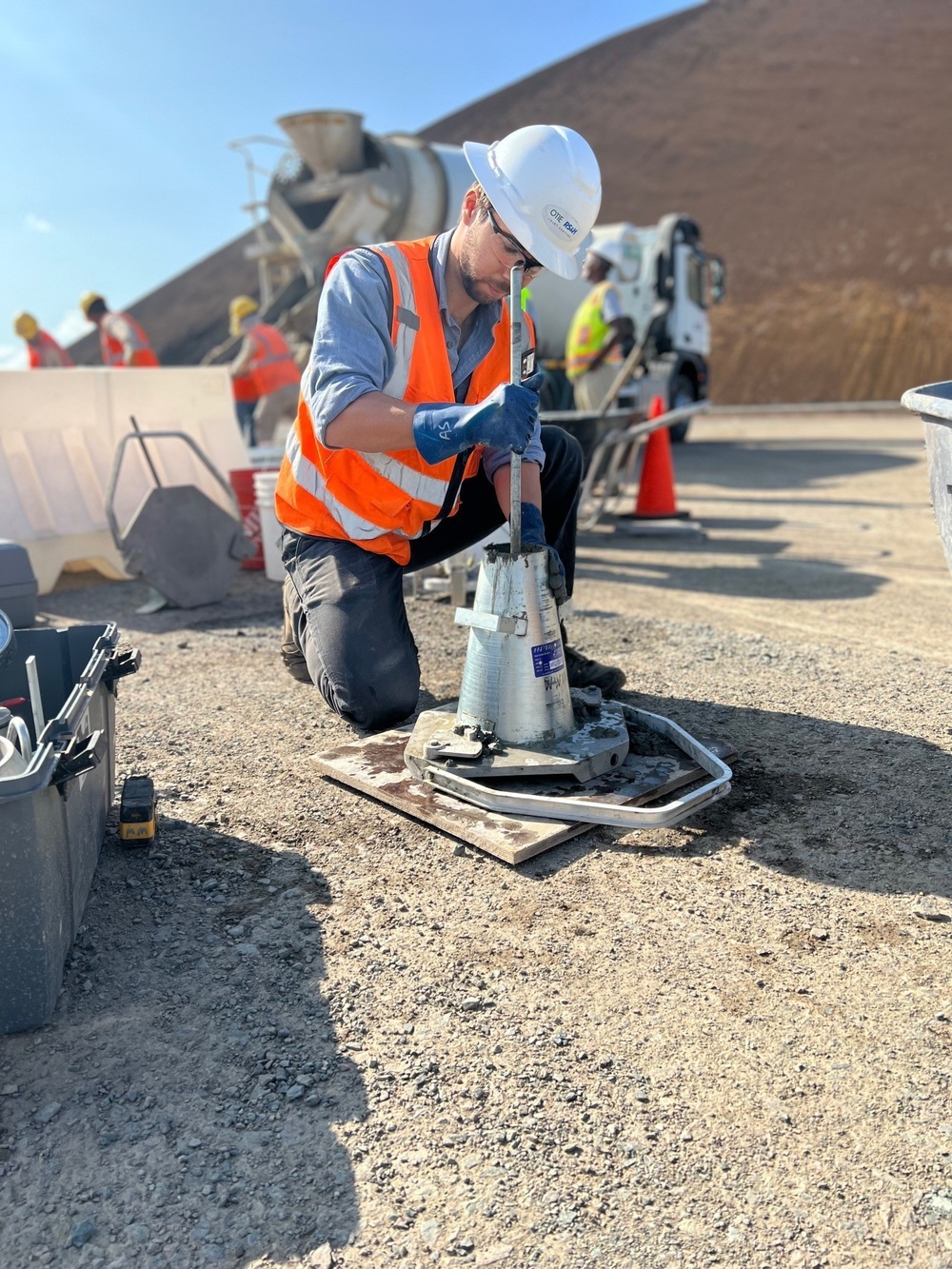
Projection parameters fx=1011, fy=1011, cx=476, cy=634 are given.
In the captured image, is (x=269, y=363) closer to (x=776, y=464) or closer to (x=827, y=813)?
(x=776, y=464)

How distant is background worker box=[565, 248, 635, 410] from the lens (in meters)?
7.27

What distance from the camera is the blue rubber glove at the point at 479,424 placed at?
2.22 meters

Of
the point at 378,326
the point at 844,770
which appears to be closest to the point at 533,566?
the point at 378,326

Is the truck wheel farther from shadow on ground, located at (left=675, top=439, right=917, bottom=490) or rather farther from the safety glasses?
the safety glasses

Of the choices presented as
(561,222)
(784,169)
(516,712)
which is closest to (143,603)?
(516,712)

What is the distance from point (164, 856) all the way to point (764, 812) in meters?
1.39

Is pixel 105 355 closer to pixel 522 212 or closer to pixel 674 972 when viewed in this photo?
pixel 522 212

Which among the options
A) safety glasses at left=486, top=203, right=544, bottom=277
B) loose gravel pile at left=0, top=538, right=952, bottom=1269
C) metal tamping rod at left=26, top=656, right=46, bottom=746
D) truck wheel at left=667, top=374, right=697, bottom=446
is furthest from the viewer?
truck wheel at left=667, top=374, right=697, bottom=446

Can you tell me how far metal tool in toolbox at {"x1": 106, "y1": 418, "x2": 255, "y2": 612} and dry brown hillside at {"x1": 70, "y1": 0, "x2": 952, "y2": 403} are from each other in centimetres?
2269

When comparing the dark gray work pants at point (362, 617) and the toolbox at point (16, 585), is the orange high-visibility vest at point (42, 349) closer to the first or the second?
the toolbox at point (16, 585)

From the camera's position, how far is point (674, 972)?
180 cm

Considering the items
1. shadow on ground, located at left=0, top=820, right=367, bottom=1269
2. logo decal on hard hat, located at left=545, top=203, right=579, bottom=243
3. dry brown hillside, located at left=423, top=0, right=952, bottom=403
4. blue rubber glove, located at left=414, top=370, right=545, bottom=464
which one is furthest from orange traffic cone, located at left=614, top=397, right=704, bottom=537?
dry brown hillside, located at left=423, top=0, right=952, bottom=403

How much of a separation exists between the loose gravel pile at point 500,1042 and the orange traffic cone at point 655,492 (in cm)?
403

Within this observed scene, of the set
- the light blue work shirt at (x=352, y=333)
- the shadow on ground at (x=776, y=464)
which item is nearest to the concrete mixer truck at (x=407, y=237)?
the shadow on ground at (x=776, y=464)
